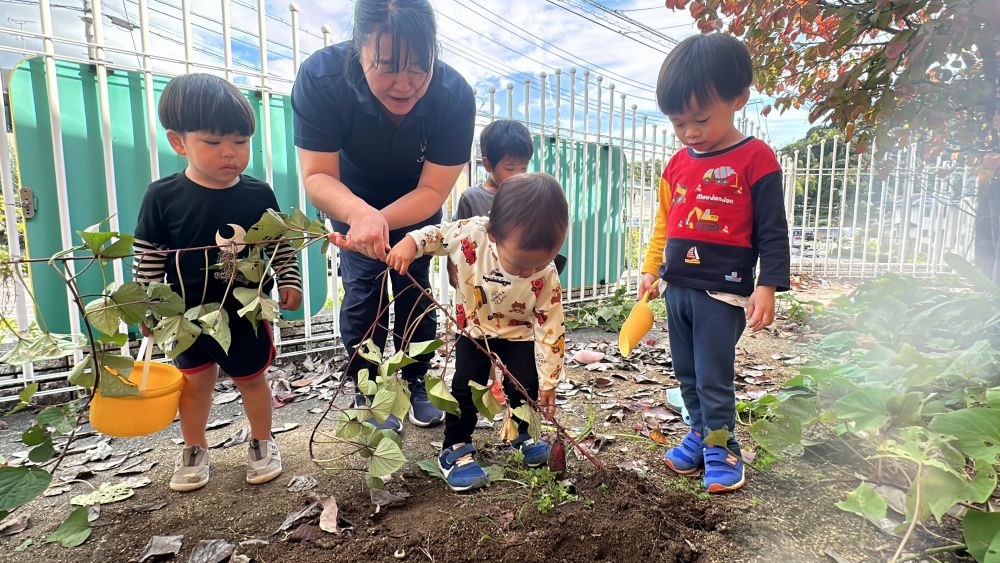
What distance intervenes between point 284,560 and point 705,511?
129 cm

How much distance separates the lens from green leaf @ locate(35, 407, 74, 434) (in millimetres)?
1420

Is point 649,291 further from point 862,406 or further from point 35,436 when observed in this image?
point 35,436

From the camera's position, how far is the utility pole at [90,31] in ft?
9.89

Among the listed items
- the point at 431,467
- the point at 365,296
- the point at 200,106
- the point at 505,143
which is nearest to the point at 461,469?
the point at 431,467

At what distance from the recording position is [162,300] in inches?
55.6

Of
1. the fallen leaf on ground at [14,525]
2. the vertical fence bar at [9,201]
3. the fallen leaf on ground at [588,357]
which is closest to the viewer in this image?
the fallen leaf on ground at [14,525]

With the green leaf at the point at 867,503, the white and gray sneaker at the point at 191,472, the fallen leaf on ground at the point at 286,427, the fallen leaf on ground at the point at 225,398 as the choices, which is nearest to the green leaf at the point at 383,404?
the white and gray sneaker at the point at 191,472

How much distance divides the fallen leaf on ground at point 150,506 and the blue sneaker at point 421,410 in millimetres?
1029

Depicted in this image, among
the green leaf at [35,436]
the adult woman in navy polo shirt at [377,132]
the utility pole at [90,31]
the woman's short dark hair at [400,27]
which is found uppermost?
the utility pole at [90,31]

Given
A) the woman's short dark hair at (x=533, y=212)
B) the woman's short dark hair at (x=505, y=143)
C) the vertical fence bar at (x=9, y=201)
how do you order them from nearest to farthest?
the woman's short dark hair at (x=533, y=212) < the vertical fence bar at (x=9, y=201) < the woman's short dark hair at (x=505, y=143)

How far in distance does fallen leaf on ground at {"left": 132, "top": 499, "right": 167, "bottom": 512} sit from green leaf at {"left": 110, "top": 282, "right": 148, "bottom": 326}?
865mm

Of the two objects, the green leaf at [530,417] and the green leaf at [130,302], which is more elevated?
the green leaf at [130,302]

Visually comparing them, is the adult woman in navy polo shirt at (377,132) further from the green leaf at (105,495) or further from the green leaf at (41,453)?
the green leaf at (105,495)

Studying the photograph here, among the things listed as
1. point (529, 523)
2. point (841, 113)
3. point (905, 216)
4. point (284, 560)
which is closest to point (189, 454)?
point (284, 560)
